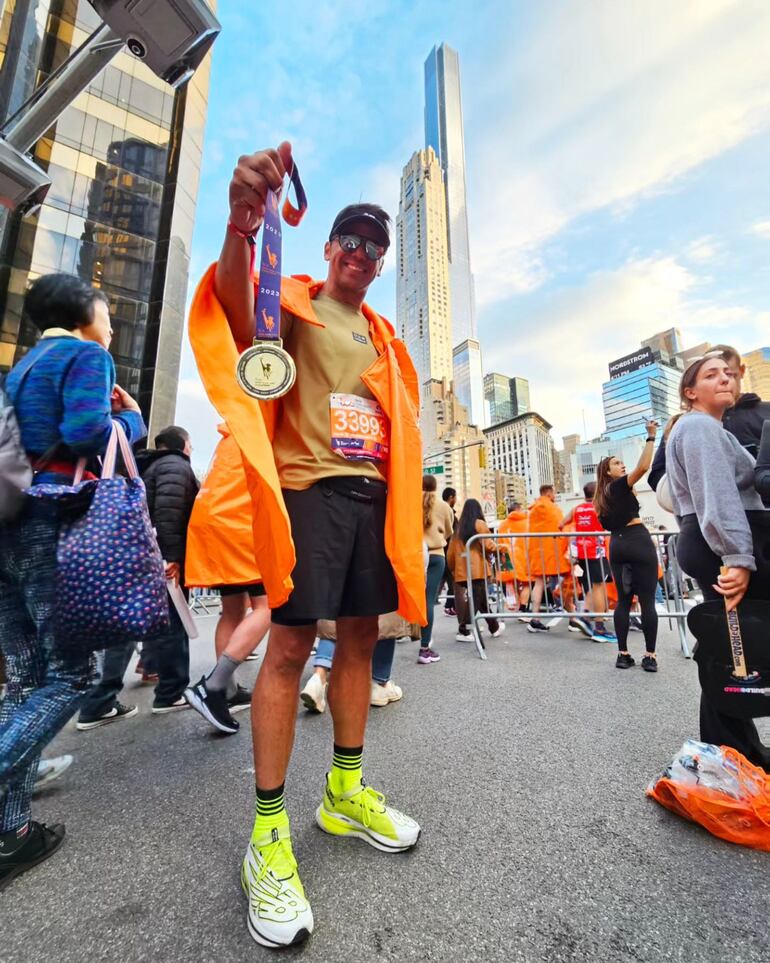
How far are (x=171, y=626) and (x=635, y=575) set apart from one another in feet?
12.7

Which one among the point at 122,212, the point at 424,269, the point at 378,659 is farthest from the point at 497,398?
the point at 378,659

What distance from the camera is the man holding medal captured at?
128 centimetres

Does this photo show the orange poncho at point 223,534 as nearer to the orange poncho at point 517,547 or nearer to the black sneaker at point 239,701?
the black sneaker at point 239,701

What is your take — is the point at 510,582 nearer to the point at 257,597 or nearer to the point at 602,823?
the point at 257,597

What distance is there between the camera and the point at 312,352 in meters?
1.62

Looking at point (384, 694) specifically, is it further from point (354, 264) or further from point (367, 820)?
point (354, 264)

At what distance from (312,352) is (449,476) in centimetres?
8281

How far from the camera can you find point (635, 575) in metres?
4.23

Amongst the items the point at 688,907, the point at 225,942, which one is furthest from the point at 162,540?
the point at 688,907

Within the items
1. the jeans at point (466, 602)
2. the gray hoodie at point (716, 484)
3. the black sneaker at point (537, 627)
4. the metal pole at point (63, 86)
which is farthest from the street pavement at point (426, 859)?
the metal pole at point (63, 86)

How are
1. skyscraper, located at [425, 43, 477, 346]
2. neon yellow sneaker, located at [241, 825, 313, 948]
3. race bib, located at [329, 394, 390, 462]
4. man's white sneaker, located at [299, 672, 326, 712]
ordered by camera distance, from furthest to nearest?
1. skyscraper, located at [425, 43, 477, 346]
2. man's white sneaker, located at [299, 672, 326, 712]
3. race bib, located at [329, 394, 390, 462]
4. neon yellow sneaker, located at [241, 825, 313, 948]

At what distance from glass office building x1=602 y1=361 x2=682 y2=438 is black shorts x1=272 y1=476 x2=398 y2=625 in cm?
11067

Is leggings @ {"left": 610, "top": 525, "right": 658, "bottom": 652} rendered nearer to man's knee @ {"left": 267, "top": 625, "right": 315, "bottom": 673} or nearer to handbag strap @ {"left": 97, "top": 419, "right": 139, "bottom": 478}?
man's knee @ {"left": 267, "top": 625, "right": 315, "bottom": 673}

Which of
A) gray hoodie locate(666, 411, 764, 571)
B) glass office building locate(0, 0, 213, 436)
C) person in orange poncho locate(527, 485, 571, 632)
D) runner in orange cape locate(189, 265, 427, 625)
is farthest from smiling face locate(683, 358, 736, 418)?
glass office building locate(0, 0, 213, 436)
